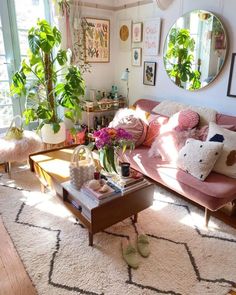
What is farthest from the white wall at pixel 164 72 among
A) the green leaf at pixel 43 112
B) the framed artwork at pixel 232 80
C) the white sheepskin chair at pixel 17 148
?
the white sheepskin chair at pixel 17 148

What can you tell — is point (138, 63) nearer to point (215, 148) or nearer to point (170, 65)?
point (170, 65)

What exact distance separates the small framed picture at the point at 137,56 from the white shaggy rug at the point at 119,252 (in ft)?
6.70

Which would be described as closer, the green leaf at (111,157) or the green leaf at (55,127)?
the green leaf at (111,157)

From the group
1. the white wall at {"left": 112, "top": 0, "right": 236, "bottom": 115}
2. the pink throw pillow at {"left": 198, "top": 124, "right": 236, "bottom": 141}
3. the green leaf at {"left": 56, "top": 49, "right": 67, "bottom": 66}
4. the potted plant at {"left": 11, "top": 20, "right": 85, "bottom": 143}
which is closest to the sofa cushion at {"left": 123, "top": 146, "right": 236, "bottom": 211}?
the pink throw pillow at {"left": 198, "top": 124, "right": 236, "bottom": 141}

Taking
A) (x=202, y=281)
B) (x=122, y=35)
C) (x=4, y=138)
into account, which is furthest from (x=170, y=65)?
(x=202, y=281)

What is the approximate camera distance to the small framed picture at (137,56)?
11.1 ft

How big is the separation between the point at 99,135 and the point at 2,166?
1.87m

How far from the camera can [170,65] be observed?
2.97 metres

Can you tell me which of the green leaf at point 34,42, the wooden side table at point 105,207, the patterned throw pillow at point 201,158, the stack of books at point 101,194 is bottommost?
the wooden side table at point 105,207

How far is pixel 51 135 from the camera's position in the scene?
3.13 m

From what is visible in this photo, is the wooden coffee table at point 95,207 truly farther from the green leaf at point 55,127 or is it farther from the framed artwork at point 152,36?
the framed artwork at point 152,36

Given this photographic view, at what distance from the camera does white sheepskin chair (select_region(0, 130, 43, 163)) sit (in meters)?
2.55

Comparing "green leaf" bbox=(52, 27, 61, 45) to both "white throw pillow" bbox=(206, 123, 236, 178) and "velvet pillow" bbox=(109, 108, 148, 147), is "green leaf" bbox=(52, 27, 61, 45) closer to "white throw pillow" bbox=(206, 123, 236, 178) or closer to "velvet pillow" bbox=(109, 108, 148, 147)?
"velvet pillow" bbox=(109, 108, 148, 147)

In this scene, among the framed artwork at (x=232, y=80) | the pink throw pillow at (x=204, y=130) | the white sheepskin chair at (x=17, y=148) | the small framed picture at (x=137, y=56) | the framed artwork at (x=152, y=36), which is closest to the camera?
the pink throw pillow at (x=204, y=130)
